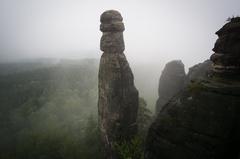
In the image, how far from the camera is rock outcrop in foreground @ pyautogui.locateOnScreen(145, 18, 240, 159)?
43.6ft

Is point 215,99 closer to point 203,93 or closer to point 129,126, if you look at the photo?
point 203,93

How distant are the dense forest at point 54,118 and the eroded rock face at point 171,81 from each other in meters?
4.52

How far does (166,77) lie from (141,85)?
92.0 metres

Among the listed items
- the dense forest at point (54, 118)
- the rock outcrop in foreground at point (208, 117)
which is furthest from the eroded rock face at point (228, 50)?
the dense forest at point (54, 118)

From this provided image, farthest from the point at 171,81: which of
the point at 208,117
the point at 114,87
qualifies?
the point at 208,117

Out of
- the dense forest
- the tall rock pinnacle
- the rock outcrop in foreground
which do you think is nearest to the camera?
the rock outcrop in foreground

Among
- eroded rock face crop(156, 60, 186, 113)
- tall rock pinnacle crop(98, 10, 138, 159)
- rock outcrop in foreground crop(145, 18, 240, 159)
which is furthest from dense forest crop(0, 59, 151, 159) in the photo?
rock outcrop in foreground crop(145, 18, 240, 159)

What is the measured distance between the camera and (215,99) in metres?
14.2

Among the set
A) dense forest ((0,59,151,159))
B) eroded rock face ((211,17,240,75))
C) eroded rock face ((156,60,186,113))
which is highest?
eroded rock face ((211,17,240,75))

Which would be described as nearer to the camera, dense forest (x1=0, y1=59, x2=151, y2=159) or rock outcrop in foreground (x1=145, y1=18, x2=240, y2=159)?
rock outcrop in foreground (x1=145, y1=18, x2=240, y2=159)

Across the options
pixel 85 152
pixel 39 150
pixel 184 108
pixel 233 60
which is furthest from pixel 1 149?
pixel 233 60

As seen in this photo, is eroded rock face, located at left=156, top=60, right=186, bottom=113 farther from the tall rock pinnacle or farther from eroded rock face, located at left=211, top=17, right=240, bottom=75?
eroded rock face, located at left=211, top=17, right=240, bottom=75

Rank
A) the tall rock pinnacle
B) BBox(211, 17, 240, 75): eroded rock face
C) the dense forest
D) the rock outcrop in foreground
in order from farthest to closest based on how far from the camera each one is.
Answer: the dense forest < the tall rock pinnacle < BBox(211, 17, 240, 75): eroded rock face < the rock outcrop in foreground

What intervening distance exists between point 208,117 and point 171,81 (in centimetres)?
3046
